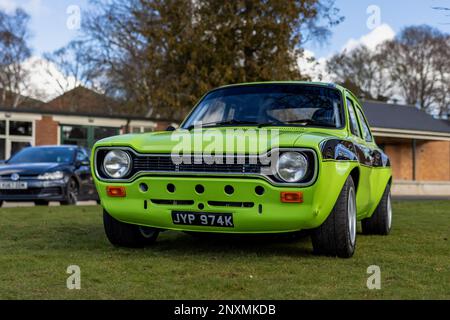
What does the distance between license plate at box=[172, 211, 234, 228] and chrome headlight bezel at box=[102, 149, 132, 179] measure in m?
0.56

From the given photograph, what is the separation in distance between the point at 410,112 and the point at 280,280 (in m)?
39.0

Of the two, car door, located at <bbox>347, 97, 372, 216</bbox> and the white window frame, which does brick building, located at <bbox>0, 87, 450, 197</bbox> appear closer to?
the white window frame

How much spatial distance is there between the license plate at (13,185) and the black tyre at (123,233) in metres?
6.84

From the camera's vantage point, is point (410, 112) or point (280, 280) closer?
point (280, 280)

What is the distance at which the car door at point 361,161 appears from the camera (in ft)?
18.9

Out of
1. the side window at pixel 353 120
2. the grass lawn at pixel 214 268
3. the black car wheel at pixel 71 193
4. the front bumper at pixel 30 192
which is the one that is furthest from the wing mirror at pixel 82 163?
the side window at pixel 353 120

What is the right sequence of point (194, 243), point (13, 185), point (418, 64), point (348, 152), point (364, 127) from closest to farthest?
point (348, 152)
point (194, 243)
point (364, 127)
point (13, 185)
point (418, 64)

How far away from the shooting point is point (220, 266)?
4.72m

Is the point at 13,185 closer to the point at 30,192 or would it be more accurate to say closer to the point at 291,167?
the point at 30,192

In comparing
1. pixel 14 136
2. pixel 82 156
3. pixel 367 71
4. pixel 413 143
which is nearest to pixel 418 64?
pixel 367 71

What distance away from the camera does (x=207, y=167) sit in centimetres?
486

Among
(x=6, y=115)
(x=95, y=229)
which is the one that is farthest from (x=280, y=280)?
(x=6, y=115)

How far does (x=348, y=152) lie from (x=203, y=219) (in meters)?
1.33

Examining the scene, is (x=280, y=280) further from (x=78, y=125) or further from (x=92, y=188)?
(x=78, y=125)
